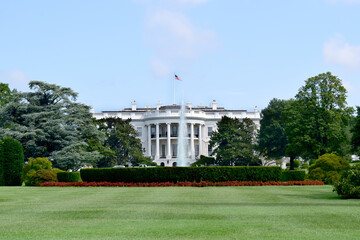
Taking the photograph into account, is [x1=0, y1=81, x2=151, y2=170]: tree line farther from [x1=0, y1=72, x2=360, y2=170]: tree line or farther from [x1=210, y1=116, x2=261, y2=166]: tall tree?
[x1=210, y1=116, x2=261, y2=166]: tall tree

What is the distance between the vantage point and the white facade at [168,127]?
3698 inches

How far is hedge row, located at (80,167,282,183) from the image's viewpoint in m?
33.4

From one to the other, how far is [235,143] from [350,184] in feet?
184

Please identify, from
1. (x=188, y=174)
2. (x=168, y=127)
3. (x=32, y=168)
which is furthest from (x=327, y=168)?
(x=168, y=127)

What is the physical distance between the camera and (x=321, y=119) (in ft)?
163

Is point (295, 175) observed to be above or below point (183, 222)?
above

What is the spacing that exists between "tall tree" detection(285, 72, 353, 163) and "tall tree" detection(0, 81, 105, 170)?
20.6 meters

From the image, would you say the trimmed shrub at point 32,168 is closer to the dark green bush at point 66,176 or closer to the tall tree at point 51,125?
the dark green bush at point 66,176

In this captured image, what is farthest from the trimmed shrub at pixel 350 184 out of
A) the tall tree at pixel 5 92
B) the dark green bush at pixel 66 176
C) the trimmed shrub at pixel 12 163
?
the tall tree at pixel 5 92

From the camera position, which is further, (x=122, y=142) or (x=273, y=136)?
(x=122, y=142)

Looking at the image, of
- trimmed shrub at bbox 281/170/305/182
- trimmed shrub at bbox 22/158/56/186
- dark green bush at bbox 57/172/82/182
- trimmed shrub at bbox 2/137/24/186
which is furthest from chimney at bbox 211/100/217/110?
dark green bush at bbox 57/172/82/182

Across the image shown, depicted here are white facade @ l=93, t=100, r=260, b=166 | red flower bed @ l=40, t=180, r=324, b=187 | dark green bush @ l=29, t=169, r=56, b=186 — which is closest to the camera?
red flower bed @ l=40, t=180, r=324, b=187

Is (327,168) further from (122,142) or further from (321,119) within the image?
(122,142)

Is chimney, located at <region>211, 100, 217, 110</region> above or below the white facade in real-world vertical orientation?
above
